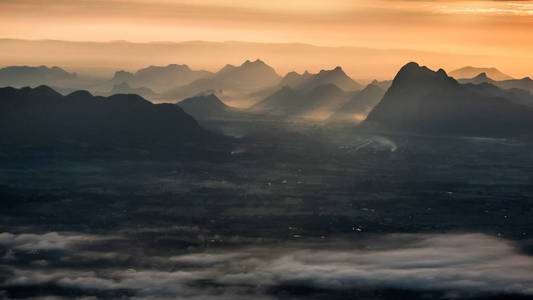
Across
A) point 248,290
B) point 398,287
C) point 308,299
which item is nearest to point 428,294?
point 398,287

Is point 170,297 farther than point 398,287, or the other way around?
point 398,287

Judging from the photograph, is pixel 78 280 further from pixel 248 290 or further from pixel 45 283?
pixel 248 290

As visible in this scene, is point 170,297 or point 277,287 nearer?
point 170,297

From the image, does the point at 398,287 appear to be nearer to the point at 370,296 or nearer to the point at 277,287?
the point at 370,296

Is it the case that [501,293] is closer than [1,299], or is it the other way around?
[1,299]

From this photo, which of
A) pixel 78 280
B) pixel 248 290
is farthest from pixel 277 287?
pixel 78 280

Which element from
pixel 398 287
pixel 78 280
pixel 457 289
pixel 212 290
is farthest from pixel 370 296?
pixel 78 280

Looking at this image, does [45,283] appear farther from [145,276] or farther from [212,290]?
[212,290]
